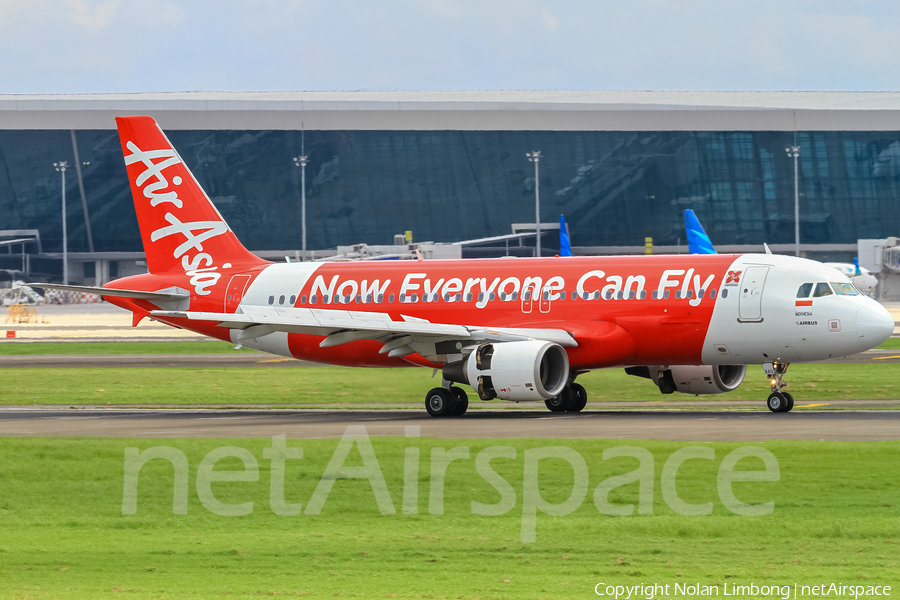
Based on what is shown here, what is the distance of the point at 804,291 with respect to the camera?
1260 inches

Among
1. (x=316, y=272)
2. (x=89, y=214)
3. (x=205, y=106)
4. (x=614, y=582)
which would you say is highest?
Answer: (x=205, y=106)

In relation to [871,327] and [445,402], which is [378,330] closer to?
[445,402]

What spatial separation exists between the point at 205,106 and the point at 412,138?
82.0ft

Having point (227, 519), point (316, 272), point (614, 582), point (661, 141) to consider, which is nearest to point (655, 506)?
point (614, 582)

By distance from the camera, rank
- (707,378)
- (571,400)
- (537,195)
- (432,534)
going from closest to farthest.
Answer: (432,534) < (707,378) < (571,400) < (537,195)

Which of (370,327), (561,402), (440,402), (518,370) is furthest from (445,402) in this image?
(561,402)

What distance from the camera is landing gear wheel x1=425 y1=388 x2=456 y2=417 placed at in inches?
1320

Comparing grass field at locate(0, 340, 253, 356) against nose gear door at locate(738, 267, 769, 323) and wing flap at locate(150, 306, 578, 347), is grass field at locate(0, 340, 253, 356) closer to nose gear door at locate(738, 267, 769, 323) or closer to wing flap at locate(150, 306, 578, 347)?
wing flap at locate(150, 306, 578, 347)

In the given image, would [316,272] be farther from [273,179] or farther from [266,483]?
[273,179]

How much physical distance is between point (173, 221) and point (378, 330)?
1055 centimetres

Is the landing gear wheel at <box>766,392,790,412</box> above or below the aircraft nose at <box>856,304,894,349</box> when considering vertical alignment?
below

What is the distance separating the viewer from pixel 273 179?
502 feet

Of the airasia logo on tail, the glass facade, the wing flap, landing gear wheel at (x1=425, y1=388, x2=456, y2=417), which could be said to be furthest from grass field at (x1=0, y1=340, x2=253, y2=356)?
the glass facade

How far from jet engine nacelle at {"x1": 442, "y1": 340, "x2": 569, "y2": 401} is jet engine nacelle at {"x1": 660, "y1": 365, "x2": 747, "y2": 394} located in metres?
3.85
